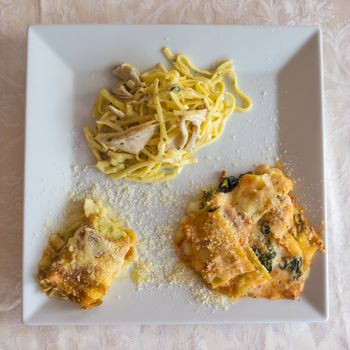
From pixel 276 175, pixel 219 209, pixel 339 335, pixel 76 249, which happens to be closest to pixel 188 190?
pixel 219 209

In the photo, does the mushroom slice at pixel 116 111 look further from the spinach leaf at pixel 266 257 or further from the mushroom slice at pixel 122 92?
the spinach leaf at pixel 266 257

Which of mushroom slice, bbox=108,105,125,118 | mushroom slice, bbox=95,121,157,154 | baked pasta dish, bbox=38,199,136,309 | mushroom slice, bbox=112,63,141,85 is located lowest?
baked pasta dish, bbox=38,199,136,309

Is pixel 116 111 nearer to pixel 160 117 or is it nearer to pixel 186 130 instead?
pixel 160 117

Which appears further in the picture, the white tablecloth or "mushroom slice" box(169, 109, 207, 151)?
the white tablecloth

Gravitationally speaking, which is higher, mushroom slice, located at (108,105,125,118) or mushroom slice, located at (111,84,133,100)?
mushroom slice, located at (111,84,133,100)

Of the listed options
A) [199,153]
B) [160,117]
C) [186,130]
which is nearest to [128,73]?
[160,117]

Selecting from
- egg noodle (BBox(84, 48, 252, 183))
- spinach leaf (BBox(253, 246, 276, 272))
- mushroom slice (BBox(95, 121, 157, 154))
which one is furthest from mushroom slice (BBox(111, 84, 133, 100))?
spinach leaf (BBox(253, 246, 276, 272))

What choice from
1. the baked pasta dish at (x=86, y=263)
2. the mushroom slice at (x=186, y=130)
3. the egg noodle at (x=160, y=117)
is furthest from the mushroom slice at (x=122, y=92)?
the baked pasta dish at (x=86, y=263)

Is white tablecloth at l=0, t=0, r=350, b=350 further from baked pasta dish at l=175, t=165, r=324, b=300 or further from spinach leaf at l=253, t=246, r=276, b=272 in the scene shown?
spinach leaf at l=253, t=246, r=276, b=272
